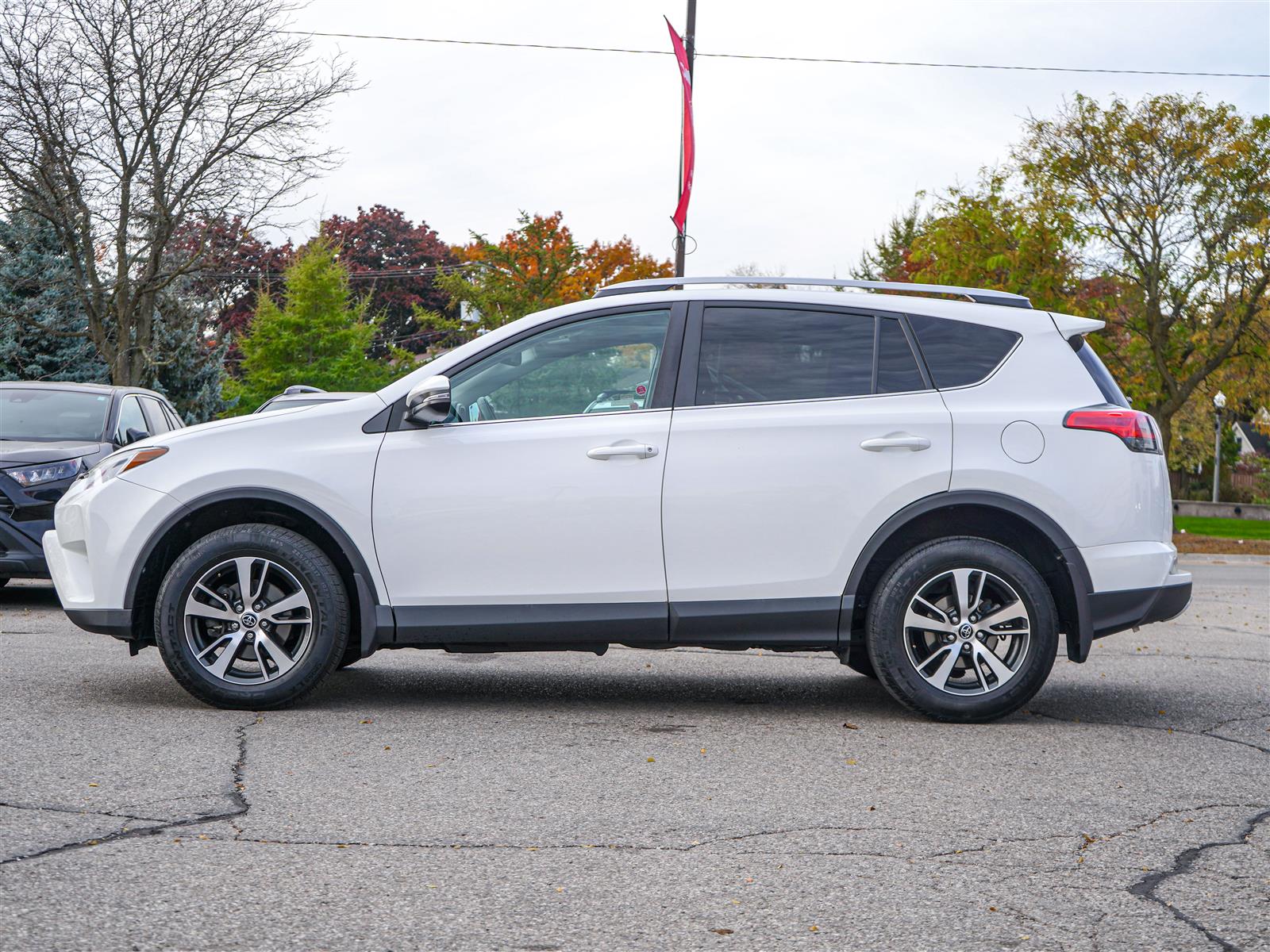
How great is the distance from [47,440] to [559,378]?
20.9 feet

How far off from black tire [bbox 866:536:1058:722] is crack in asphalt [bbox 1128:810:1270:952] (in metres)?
1.41

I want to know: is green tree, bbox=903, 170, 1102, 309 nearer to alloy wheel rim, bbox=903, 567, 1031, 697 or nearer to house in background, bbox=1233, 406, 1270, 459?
alloy wheel rim, bbox=903, 567, 1031, 697

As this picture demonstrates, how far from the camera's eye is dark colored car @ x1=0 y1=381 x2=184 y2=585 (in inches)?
383

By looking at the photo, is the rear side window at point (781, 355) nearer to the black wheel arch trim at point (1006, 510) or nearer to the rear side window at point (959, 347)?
the rear side window at point (959, 347)

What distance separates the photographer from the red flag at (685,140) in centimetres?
1883

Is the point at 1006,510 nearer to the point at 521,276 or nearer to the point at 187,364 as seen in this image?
the point at 521,276

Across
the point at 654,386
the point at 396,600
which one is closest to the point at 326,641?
the point at 396,600

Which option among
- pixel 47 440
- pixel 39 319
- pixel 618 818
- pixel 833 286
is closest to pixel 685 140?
pixel 47 440

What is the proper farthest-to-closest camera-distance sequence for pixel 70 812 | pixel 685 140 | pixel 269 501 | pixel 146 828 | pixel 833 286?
pixel 685 140 < pixel 833 286 < pixel 269 501 < pixel 70 812 < pixel 146 828

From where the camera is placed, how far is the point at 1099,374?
243 inches

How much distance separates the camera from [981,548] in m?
5.88

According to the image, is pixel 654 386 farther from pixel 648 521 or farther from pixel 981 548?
pixel 981 548

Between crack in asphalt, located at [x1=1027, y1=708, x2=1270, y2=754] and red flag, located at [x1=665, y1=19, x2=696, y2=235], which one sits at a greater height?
red flag, located at [x1=665, y1=19, x2=696, y2=235]

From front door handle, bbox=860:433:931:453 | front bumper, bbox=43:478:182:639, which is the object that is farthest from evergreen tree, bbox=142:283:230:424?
front door handle, bbox=860:433:931:453
